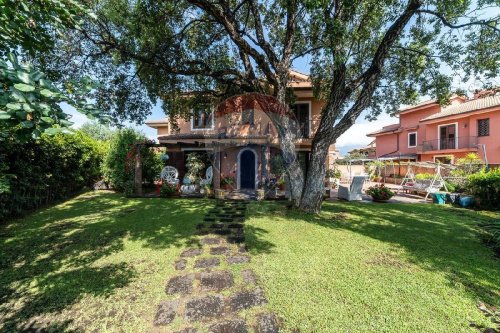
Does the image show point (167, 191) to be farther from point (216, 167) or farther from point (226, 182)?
point (226, 182)

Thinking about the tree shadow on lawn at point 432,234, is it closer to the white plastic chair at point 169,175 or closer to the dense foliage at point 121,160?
the white plastic chair at point 169,175

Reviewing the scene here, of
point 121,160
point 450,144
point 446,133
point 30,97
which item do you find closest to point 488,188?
point 30,97

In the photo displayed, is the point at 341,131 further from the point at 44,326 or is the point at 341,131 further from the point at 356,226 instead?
the point at 44,326

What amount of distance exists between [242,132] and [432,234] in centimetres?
1013

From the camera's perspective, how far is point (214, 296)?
3100mm

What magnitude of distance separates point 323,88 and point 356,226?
755 centimetres

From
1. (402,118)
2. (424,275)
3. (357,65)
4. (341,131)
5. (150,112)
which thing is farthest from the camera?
(402,118)

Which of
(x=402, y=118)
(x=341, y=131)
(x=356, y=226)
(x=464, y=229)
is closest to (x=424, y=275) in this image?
(x=356, y=226)

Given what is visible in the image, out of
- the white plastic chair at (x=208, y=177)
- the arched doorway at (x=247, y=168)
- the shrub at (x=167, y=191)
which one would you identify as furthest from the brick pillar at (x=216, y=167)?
the shrub at (x=167, y=191)

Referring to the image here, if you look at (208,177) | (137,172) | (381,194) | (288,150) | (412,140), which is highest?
(412,140)

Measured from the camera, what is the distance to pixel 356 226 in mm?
6379

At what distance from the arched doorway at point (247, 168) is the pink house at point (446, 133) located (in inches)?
527

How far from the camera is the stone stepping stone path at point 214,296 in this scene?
8.45ft

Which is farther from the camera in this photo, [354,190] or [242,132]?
[242,132]
